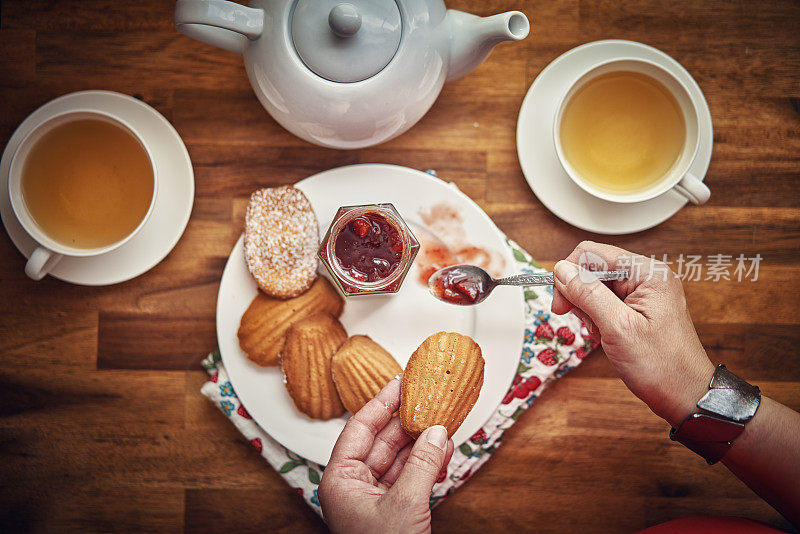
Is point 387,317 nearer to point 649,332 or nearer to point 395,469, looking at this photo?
point 395,469

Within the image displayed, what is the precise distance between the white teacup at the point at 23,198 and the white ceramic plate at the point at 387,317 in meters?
0.23

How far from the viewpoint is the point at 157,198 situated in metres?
1.16

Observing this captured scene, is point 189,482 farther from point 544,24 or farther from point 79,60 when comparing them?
point 544,24

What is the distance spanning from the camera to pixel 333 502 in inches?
36.8

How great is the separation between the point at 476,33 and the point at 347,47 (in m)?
0.22

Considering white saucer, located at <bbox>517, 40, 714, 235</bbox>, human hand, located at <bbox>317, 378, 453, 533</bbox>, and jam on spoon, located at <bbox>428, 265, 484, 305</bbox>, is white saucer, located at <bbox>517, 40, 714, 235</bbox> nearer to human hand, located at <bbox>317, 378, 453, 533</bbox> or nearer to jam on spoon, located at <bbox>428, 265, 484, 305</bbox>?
jam on spoon, located at <bbox>428, 265, 484, 305</bbox>

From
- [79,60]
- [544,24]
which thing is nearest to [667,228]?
[544,24]

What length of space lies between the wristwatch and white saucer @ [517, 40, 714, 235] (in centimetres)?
36

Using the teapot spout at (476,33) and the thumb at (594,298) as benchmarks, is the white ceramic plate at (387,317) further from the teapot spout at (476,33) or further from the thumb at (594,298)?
the teapot spout at (476,33)

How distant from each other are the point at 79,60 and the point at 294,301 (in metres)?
0.72

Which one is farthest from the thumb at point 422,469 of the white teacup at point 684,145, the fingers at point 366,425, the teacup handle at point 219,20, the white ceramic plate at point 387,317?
the teacup handle at point 219,20

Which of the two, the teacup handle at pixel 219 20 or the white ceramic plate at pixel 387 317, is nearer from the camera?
the teacup handle at pixel 219 20

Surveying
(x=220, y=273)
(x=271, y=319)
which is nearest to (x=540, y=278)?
(x=271, y=319)

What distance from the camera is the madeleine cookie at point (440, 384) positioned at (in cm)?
102
